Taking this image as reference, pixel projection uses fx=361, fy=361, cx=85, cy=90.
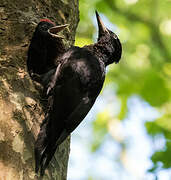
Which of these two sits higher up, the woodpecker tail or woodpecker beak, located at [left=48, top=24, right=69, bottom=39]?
woodpecker beak, located at [left=48, top=24, right=69, bottom=39]

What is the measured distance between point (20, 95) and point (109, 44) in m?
1.63

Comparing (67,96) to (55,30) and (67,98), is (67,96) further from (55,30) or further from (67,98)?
(55,30)

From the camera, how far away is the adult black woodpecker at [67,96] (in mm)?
2602

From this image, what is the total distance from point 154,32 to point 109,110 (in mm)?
2325

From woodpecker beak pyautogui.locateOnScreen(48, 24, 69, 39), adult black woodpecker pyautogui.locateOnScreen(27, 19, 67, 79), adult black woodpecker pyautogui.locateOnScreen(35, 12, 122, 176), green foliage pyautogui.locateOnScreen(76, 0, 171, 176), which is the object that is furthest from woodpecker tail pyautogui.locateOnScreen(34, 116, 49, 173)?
green foliage pyautogui.locateOnScreen(76, 0, 171, 176)

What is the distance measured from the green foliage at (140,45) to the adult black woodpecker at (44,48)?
6.08 ft

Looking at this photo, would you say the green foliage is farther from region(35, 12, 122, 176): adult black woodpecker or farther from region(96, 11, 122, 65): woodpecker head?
region(35, 12, 122, 176): adult black woodpecker

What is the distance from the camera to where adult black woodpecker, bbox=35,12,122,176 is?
2602 mm

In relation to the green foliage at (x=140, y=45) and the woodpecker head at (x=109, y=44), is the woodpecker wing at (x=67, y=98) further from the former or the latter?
the green foliage at (x=140, y=45)

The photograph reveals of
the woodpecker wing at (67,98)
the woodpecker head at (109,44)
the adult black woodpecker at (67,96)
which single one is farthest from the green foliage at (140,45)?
the woodpecker wing at (67,98)

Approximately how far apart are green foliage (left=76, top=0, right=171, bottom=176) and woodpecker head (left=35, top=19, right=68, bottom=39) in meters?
1.98

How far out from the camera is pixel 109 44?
397 cm

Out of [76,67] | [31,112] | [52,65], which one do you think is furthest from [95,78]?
[31,112]

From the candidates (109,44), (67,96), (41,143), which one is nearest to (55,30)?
(67,96)
